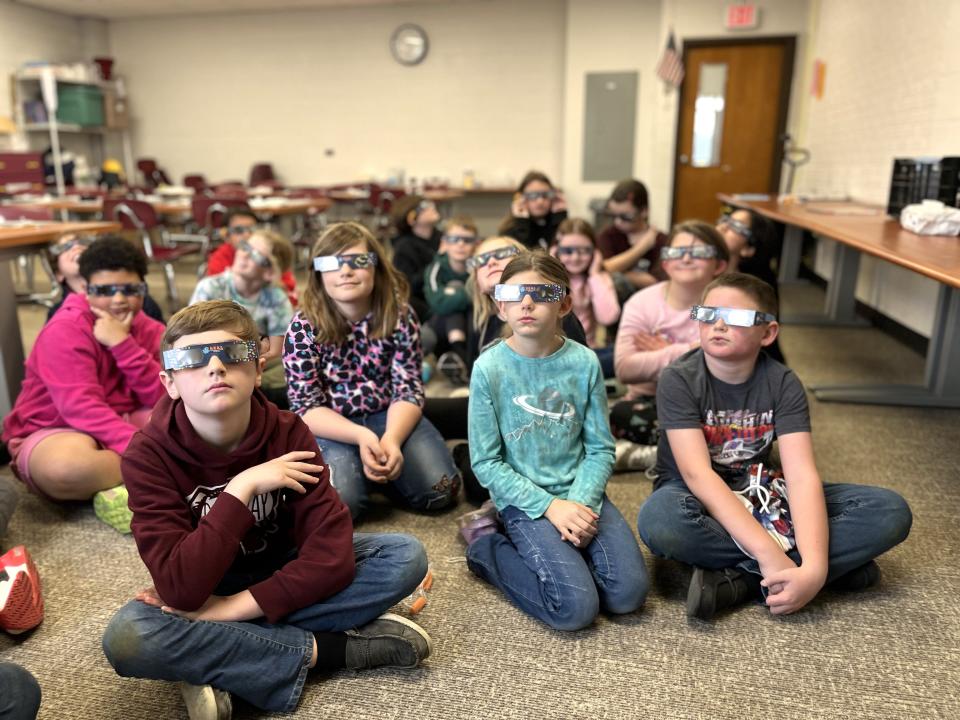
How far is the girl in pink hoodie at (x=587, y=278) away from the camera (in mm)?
3055

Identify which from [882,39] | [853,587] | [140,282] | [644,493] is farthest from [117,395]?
[882,39]

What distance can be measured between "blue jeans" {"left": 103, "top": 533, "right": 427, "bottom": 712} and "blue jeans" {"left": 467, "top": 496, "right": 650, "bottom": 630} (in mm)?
271

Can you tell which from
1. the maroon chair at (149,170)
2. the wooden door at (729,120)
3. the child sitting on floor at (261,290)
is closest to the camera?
the child sitting on floor at (261,290)

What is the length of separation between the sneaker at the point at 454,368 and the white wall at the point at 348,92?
6164 mm

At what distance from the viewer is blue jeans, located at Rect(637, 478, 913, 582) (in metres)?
1.67

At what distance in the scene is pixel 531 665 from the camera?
1.50 meters

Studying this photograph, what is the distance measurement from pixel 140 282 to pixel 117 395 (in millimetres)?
374

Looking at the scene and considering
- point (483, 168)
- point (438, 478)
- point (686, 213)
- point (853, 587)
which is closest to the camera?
point (853, 587)

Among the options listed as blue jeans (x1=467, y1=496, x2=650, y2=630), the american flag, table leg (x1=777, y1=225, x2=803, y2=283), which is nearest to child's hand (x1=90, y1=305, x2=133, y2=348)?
blue jeans (x1=467, y1=496, x2=650, y2=630)

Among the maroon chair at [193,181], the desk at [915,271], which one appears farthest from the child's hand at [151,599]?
the maroon chair at [193,181]

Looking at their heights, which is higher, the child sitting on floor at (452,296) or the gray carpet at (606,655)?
the child sitting on floor at (452,296)

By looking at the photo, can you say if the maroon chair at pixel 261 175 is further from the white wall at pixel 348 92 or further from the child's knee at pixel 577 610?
the child's knee at pixel 577 610

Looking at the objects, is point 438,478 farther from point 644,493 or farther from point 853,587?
point 853,587

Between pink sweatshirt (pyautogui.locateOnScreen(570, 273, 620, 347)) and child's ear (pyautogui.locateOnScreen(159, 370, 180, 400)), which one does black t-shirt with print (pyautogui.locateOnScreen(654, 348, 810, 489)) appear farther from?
pink sweatshirt (pyautogui.locateOnScreen(570, 273, 620, 347))
